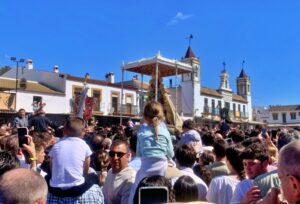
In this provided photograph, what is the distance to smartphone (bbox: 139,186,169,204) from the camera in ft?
7.11

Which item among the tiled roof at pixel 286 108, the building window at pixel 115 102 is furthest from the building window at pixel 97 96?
the tiled roof at pixel 286 108

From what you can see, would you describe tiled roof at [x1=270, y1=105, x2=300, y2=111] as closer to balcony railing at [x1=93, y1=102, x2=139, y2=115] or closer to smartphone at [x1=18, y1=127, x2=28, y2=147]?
balcony railing at [x1=93, y1=102, x2=139, y2=115]

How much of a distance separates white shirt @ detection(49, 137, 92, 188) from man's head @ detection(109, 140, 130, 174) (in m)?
0.37

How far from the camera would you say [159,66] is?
57.5 feet

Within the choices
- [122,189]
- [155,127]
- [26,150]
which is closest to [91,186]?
[122,189]

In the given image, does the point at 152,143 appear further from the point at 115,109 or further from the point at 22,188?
the point at 115,109

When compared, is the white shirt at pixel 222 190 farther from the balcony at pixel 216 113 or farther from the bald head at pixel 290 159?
the balcony at pixel 216 113

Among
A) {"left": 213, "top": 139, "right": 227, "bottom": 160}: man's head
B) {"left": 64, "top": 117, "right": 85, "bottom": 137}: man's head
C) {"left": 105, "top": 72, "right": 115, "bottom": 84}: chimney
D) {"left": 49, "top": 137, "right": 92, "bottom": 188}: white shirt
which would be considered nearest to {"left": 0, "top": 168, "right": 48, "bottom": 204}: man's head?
{"left": 49, "top": 137, "right": 92, "bottom": 188}: white shirt

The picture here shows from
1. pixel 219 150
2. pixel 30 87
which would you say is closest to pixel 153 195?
pixel 219 150

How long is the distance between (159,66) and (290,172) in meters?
16.1

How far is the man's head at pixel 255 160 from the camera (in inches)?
126

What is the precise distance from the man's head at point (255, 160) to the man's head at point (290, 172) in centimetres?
158

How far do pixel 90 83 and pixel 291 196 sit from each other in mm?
32061

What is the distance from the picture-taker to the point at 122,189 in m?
3.68
